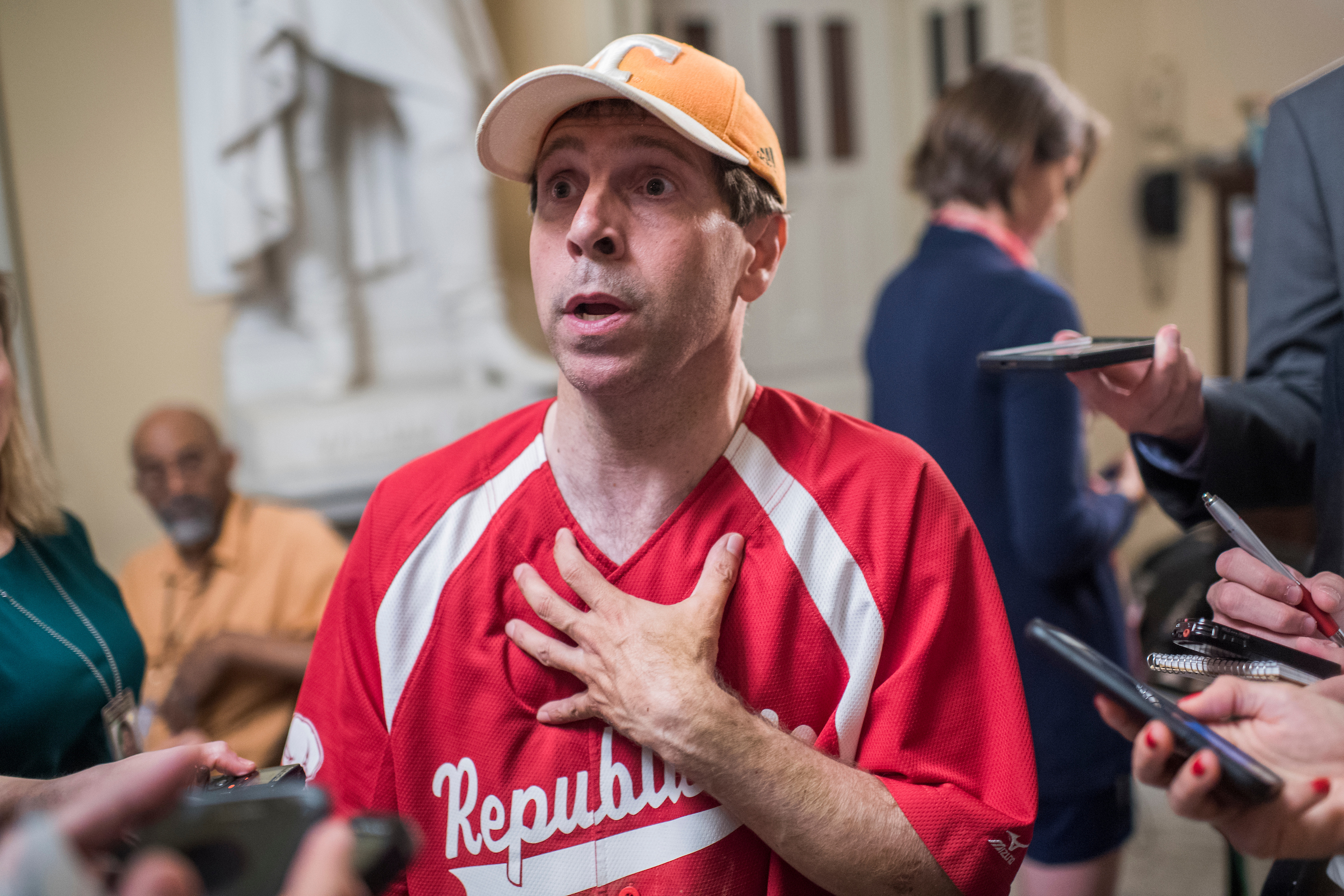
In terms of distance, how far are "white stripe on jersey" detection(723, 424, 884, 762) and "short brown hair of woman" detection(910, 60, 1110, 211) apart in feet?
3.29

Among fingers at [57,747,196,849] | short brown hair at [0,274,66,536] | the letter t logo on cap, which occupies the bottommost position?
fingers at [57,747,196,849]

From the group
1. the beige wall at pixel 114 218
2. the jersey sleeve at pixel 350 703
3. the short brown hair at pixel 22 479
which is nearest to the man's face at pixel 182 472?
the beige wall at pixel 114 218

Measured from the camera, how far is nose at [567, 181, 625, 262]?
922 mm

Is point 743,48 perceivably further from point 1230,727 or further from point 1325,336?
point 1230,727

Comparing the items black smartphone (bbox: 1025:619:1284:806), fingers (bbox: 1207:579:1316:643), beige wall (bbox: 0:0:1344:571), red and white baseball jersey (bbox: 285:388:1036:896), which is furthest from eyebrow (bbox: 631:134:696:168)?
beige wall (bbox: 0:0:1344:571)

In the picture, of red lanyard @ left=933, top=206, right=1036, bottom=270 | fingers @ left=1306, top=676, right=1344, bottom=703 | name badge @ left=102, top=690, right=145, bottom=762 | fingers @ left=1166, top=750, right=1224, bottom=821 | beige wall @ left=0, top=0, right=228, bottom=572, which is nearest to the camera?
fingers @ left=1166, top=750, right=1224, bottom=821

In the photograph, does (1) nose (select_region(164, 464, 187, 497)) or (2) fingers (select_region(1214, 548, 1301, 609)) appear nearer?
(2) fingers (select_region(1214, 548, 1301, 609))

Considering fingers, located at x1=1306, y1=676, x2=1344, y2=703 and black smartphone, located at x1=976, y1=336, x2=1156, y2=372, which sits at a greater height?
black smartphone, located at x1=976, y1=336, x2=1156, y2=372

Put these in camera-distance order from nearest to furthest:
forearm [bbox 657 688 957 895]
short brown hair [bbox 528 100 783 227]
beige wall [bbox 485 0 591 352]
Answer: forearm [bbox 657 688 957 895], short brown hair [bbox 528 100 783 227], beige wall [bbox 485 0 591 352]

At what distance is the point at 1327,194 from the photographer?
1.09 metres

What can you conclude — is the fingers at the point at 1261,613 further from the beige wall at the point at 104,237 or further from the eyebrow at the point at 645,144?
the beige wall at the point at 104,237

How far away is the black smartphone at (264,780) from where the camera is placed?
2.50ft

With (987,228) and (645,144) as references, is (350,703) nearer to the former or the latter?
(645,144)

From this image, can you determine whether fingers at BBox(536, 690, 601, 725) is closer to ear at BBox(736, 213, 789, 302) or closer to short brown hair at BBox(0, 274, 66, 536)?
ear at BBox(736, 213, 789, 302)
